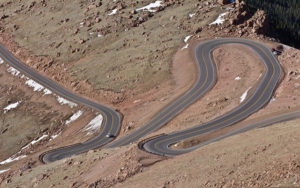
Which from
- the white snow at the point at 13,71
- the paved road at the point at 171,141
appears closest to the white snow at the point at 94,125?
the paved road at the point at 171,141

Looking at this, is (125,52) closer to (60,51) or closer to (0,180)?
(60,51)

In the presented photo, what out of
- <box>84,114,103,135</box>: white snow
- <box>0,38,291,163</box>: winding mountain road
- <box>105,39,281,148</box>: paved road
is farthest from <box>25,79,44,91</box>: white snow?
<box>105,39,281,148</box>: paved road

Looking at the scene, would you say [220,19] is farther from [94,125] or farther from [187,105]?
[94,125]

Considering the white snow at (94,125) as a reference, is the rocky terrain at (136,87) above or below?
above

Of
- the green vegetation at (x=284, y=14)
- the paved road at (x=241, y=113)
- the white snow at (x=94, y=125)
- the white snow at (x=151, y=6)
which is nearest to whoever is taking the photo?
the paved road at (x=241, y=113)

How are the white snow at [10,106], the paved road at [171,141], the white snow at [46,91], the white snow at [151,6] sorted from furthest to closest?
the white snow at [151,6] < the white snow at [46,91] < the white snow at [10,106] < the paved road at [171,141]

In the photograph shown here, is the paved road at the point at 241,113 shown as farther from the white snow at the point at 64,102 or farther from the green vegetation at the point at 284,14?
the green vegetation at the point at 284,14

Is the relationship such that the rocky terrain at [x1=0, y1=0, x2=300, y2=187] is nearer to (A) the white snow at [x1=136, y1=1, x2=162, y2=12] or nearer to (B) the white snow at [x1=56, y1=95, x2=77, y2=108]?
(B) the white snow at [x1=56, y1=95, x2=77, y2=108]
